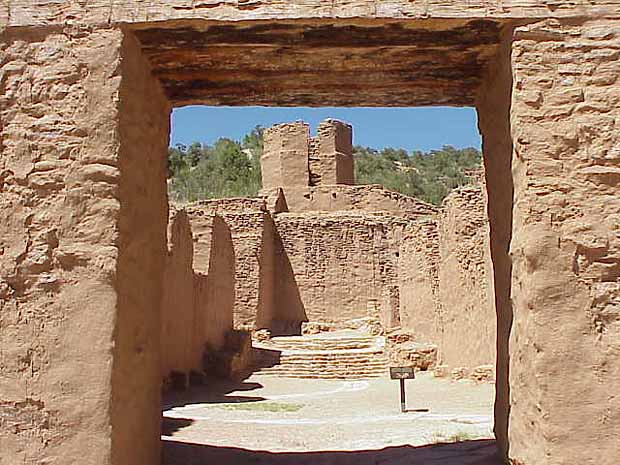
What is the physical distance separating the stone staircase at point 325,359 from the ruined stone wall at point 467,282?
2.90 meters

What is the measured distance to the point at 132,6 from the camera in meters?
3.87

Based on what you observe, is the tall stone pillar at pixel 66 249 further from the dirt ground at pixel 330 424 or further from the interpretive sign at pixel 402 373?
the interpretive sign at pixel 402 373

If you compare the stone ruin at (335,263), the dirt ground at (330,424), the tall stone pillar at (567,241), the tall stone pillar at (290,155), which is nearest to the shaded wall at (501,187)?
the tall stone pillar at (567,241)

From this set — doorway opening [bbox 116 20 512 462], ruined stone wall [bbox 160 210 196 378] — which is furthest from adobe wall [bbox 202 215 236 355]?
doorway opening [bbox 116 20 512 462]

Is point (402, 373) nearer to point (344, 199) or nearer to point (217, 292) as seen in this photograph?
point (217, 292)

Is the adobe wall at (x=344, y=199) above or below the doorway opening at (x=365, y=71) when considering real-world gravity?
above

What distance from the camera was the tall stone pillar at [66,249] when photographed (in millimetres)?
3588

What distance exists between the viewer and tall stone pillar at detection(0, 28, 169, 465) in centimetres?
359

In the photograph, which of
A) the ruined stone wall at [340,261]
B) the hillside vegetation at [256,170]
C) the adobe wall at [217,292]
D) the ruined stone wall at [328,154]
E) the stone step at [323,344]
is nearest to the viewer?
the adobe wall at [217,292]

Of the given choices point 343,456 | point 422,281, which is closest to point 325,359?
point 422,281

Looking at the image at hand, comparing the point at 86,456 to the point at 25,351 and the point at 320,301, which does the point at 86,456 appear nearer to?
the point at 25,351

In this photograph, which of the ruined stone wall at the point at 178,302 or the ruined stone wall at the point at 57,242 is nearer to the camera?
the ruined stone wall at the point at 57,242

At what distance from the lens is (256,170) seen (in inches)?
1818

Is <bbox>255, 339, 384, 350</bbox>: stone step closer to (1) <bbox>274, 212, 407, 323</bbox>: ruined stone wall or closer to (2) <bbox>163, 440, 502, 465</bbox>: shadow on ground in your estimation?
(1) <bbox>274, 212, 407, 323</bbox>: ruined stone wall
